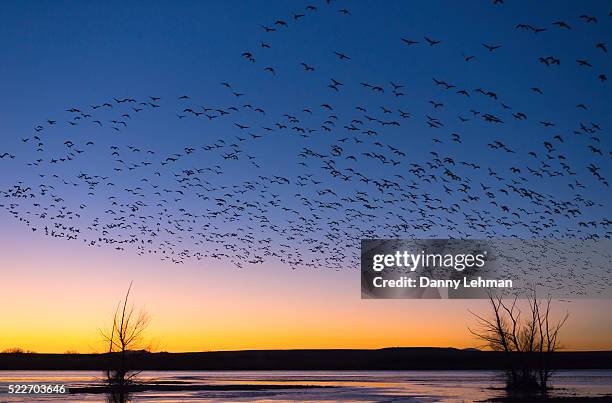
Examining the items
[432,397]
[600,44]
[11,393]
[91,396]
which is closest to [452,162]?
[600,44]

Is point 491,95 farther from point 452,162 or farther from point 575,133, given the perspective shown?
point 452,162

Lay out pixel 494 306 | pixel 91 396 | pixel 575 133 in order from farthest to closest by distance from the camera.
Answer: pixel 91 396 < pixel 494 306 < pixel 575 133

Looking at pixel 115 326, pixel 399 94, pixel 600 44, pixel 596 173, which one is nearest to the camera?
pixel 600 44

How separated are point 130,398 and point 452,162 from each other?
3157 centimetres

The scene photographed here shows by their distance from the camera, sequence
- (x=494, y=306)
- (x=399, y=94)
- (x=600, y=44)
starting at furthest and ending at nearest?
(x=494, y=306), (x=399, y=94), (x=600, y=44)

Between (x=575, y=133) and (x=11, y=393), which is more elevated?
(x=575, y=133)

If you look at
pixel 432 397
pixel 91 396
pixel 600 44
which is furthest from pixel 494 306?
pixel 91 396

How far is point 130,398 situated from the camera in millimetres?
A: 53750

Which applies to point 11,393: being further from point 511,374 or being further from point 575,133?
point 575,133

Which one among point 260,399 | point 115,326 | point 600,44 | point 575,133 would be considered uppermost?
point 600,44

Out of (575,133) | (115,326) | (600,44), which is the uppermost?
(600,44)

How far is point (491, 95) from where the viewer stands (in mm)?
28000

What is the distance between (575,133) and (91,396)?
1661 inches

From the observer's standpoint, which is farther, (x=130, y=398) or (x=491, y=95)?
(x=130, y=398)
